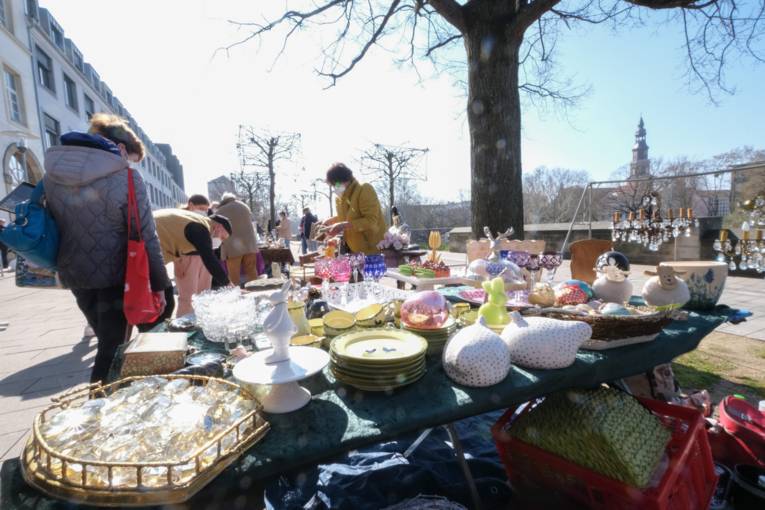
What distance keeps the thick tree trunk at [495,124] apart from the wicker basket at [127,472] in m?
3.88

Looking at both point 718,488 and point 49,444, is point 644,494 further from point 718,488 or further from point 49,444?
point 49,444

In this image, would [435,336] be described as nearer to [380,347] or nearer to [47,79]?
[380,347]

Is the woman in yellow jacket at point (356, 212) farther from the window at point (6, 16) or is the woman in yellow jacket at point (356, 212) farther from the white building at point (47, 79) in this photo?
the window at point (6, 16)

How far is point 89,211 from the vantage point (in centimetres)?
177

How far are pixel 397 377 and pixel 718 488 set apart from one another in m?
1.48

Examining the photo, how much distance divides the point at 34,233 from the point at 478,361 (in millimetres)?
1954

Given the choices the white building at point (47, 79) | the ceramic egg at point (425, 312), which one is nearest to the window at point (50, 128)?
the white building at point (47, 79)

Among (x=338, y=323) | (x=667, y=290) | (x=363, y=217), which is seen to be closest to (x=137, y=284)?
(x=338, y=323)

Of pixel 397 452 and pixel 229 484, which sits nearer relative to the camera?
pixel 229 484

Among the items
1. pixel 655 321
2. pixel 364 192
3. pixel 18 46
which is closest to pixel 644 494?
pixel 655 321

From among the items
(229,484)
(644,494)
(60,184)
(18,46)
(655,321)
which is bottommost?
(644,494)

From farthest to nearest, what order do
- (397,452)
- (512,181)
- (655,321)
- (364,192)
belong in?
1. (512,181)
2. (364,192)
3. (397,452)
4. (655,321)

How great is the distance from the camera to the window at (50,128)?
46.8 ft

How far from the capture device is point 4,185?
408 inches
